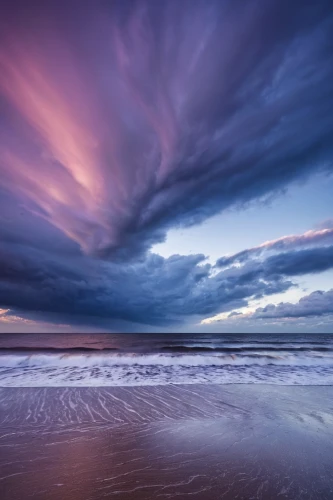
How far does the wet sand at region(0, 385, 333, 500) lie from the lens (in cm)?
388

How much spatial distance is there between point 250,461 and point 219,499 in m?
1.55

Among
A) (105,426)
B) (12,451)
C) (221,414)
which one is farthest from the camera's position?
(221,414)

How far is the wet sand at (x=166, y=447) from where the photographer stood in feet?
12.7

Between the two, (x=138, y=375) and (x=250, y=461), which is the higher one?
(x=138, y=375)

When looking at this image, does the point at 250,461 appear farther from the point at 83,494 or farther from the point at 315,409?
the point at 315,409

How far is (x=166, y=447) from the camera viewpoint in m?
5.32

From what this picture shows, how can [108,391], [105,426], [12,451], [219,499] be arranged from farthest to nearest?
[108,391], [105,426], [12,451], [219,499]

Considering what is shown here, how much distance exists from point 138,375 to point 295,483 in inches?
462

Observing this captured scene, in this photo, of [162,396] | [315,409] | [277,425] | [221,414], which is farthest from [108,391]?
[315,409]

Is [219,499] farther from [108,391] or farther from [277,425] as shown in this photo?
[108,391]

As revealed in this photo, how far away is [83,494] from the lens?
3.71 metres

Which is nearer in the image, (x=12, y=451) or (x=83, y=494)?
(x=83, y=494)

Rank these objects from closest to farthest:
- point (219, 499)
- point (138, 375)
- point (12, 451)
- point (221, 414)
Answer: point (219, 499) → point (12, 451) → point (221, 414) → point (138, 375)

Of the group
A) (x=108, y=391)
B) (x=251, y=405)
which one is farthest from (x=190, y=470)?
(x=108, y=391)
